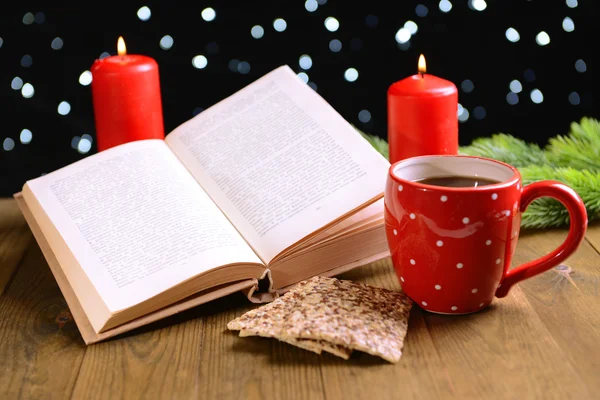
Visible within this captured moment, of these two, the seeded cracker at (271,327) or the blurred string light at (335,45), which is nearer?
the seeded cracker at (271,327)

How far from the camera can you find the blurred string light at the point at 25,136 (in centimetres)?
143

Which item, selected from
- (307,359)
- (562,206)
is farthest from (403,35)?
(307,359)

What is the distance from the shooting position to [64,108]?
1.42 meters

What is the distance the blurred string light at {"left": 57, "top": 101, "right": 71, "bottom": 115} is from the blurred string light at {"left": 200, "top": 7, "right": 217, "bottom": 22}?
1.03 feet

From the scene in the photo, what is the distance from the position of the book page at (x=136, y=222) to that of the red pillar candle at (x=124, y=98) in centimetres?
10

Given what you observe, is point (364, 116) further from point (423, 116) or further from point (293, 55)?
point (423, 116)

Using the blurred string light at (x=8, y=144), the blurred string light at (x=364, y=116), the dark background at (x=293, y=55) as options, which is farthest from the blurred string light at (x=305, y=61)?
the blurred string light at (x=8, y=144)

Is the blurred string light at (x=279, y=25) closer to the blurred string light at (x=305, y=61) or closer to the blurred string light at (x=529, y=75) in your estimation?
the blurred string light at (x=305, y=61)

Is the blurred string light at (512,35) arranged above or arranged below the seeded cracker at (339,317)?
above

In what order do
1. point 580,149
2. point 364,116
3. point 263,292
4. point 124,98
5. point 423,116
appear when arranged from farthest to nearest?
point 364,116, point 580,149, point 124,98, point 423,116, point 263,292

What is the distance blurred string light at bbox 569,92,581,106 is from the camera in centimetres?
143

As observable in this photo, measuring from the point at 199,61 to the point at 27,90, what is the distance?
0.33 m

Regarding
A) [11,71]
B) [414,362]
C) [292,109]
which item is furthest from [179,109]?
[414,362]

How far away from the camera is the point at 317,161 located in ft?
3.12
